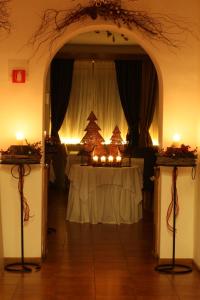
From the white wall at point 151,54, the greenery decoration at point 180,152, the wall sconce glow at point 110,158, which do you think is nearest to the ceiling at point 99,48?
the wall sconce glow at point 110,158

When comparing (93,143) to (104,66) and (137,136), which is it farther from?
(104,66)

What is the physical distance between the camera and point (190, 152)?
193 inches

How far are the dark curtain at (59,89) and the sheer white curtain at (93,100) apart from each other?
A: 0.72 ft

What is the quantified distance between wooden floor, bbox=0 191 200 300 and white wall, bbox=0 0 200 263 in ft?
2.00

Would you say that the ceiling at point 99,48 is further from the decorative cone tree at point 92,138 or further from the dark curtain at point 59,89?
the decorative cone tree at point 92,138

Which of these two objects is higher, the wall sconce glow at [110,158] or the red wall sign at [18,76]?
the red wall sign at [18,76]

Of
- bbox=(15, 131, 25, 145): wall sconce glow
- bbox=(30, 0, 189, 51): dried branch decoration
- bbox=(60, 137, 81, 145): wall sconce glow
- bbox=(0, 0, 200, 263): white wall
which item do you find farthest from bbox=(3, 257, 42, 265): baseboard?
bbox=(60, 137, 81, 145): wall sconce glow

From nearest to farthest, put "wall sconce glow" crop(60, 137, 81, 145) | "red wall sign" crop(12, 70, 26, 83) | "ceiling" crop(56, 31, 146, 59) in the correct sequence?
"red wall sign" crop(12, 70, 26, 83), "ceiling" crop(56, 31, 146, 59), "wall sconce glow" crop(60, 137, 81, 145)

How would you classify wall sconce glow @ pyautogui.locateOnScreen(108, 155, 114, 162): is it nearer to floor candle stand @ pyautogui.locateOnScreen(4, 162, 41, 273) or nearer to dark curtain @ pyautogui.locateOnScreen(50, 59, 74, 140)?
floor candle stand @ pyautogui.locateOnScreen(4, 162, 41, 273)

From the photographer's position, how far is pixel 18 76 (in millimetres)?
5078

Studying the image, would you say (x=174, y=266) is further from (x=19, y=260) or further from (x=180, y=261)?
(x=19, y=260)

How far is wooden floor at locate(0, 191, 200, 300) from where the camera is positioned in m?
4.33

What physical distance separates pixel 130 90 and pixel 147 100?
55 cm

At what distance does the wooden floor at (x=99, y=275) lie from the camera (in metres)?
4.33
